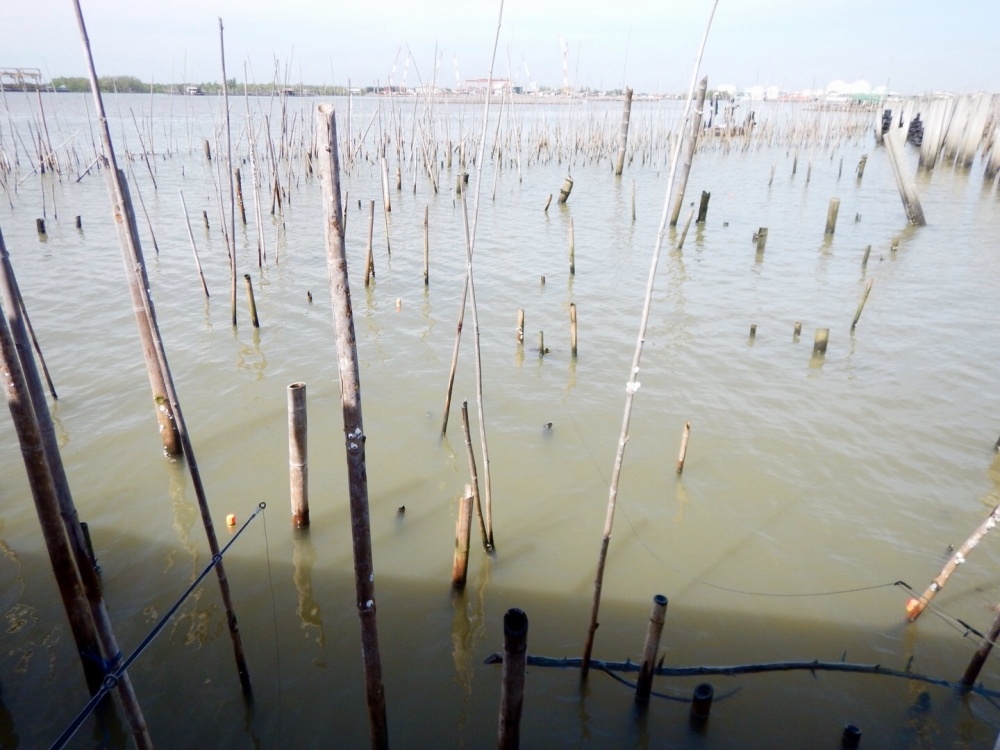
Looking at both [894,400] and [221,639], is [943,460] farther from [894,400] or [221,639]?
[221,639]

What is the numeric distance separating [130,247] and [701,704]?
159 inches

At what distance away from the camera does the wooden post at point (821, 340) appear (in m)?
8.29

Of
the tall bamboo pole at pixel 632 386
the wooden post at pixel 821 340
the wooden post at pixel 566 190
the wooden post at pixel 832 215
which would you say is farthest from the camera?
the wooden post at pixel 566 190

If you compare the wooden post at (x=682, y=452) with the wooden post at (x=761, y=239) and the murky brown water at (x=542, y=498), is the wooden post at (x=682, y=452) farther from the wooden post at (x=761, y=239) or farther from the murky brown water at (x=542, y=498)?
the wooden post at (x=761, y=239)

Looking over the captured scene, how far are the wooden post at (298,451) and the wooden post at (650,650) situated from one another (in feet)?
8.72

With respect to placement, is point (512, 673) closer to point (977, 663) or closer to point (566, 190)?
point (977, 663)

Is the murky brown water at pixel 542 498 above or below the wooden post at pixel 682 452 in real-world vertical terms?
below

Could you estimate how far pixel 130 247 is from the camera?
126 inches

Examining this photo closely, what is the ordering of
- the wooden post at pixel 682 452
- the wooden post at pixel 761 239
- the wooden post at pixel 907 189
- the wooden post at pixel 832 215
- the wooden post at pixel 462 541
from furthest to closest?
the wooden post at pixel 907 189, the wooden post at pixel 832 215, the wooden post at pixel 761 239, the wooden post at pixel 682 452, the wooden post at pixel 462 541

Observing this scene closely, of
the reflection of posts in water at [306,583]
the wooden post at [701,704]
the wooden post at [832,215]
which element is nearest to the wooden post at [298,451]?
the reflection of posts in water at [306,583]

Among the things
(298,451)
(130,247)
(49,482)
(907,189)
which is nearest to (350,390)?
(49,482)

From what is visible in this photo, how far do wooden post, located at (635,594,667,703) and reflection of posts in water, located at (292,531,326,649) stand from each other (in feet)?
6.77

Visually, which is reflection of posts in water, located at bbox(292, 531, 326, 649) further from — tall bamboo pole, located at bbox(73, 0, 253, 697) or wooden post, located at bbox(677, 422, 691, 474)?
wooden post, located at bbox(677, 422, 691, 474)

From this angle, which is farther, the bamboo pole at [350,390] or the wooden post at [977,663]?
the wooden post at [977,663]
